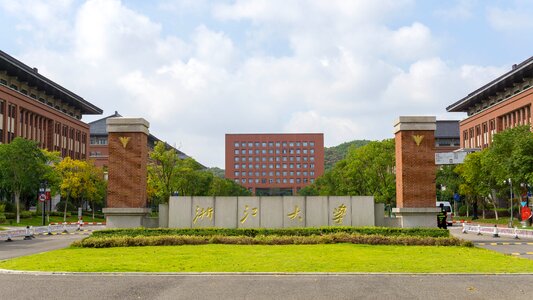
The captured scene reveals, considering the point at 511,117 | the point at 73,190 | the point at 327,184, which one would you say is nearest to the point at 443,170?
the point at 511,117

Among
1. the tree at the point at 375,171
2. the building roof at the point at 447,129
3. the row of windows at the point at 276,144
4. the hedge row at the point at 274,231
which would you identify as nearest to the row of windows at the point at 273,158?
the row of windows at the point at 276,144

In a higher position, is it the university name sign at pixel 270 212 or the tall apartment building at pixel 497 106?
the tall apartment building at pixel 497 106

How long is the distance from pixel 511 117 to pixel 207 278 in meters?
58.2

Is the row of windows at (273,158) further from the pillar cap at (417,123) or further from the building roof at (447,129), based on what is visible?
the pillar cap at (417,123)

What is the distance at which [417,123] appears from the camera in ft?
81.6

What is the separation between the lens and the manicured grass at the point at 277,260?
1512cm

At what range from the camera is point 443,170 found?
6675 cm

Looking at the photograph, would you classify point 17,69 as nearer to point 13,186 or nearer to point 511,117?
point 13,186

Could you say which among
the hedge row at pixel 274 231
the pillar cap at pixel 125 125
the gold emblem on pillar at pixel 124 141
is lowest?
the hedge row at pixel 274 231

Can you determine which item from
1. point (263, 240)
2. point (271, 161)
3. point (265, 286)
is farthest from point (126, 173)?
point (271, 161)

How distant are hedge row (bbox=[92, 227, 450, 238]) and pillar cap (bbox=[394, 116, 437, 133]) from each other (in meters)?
4.66

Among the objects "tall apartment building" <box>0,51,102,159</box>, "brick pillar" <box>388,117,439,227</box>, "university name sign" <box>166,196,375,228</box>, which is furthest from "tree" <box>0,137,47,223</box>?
"brick pillar" <box>388,117,439,227</box>

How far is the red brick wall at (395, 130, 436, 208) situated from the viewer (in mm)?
24609

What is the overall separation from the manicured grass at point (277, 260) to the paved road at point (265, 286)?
40.3 inches
